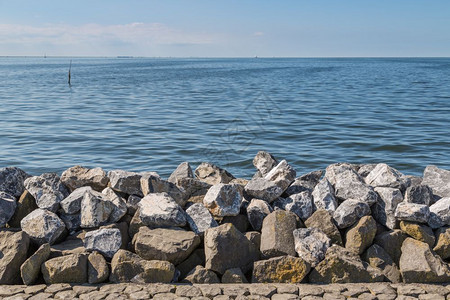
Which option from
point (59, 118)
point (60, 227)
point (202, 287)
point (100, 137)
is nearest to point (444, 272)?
point (202, 287)

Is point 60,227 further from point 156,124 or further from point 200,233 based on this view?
point 156,124

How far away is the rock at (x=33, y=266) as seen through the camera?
491 cm

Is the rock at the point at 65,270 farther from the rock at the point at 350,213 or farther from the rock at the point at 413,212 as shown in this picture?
the rock at the point at 413,212

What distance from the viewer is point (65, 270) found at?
16.0 feet

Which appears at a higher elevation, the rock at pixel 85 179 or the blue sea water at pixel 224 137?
the rock at pixel 85 179

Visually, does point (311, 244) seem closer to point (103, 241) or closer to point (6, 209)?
point (103, 241)

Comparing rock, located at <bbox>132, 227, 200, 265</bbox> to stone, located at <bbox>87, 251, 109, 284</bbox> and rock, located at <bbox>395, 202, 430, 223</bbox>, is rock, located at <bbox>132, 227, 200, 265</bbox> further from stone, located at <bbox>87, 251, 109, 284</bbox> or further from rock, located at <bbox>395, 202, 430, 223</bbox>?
rock, located at <bbox>395, 202, 430, 223</bbox>

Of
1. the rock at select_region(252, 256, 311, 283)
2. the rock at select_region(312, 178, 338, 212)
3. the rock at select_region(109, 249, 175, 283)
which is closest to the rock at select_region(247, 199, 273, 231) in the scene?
the rock at select_region(312, 178, 338, 212)

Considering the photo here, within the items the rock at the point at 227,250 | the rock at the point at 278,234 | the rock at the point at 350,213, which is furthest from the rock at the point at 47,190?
the rock at the point at 350,213

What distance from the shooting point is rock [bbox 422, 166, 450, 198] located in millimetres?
6447

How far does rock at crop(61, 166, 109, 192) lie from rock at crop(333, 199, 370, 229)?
2.95 m

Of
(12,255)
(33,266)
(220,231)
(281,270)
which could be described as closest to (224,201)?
(220,231)

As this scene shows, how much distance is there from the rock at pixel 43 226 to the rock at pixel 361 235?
123 inches

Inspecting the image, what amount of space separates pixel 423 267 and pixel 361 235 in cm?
67
